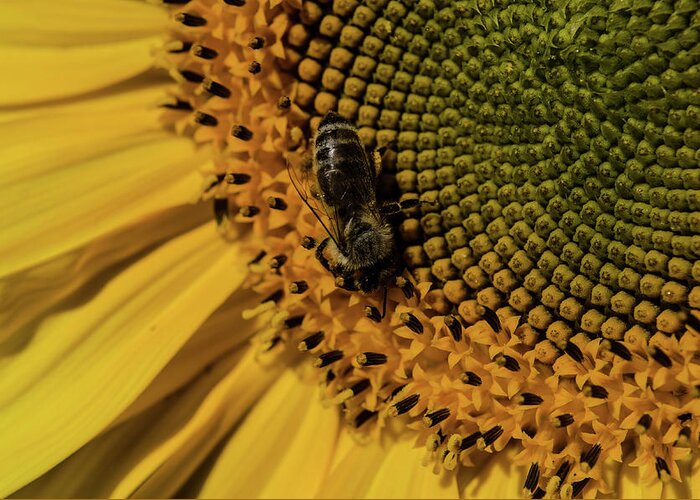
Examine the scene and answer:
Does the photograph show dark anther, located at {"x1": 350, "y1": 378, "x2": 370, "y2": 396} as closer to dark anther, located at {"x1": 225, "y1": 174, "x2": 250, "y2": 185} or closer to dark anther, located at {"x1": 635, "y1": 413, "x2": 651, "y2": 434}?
dark anther, located at {"x1": 225, "y1": 174, "x2": 250, "y2": 185}

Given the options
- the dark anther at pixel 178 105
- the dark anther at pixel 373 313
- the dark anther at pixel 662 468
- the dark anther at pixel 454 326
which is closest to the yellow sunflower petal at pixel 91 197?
the dark anther at pixel 178 105

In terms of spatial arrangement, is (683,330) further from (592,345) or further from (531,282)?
(531,282)

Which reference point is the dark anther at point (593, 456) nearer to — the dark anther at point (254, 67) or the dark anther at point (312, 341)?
the dark anther at point (312, 341)

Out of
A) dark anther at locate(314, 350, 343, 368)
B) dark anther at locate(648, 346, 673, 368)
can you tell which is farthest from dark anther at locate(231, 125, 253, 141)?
dark anther at locate(648, 346, 673, 368)

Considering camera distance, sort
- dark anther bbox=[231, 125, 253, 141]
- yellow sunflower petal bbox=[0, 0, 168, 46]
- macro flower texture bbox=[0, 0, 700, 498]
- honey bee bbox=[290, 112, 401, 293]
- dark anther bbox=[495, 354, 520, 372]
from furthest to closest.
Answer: yellow sunflower petal bbox=[0, 0, 168, 46] → dark anther bbox=[231, 125, 253, 141] → dark anther bbox=[495, 354, 520, 372] → honey bee bbox=[290, 112, 401, 293] → macro flower texture bbox=[0, 0, 700, 498]

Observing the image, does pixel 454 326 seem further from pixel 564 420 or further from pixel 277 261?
pixel 277 261

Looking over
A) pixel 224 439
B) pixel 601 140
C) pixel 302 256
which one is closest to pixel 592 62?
pixel 601 140

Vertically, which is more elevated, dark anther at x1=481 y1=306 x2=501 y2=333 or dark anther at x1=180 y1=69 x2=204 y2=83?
dark anther at x1=180 y1=69 x2=204 y2=83

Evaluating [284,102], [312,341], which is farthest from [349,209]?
[312,341]
